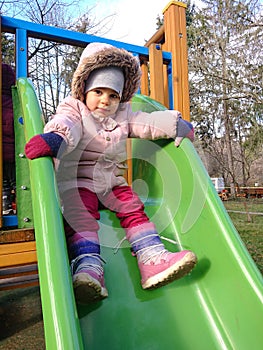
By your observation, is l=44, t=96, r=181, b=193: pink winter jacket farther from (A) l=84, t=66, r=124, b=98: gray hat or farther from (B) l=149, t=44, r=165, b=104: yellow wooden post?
(B) l=149, t=44, r=165, b=104: yellow wooden post

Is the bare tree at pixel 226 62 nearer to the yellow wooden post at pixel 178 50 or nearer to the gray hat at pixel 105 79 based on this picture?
the yellow wooden post at pixel 178 50

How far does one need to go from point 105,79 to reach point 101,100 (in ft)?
0.32

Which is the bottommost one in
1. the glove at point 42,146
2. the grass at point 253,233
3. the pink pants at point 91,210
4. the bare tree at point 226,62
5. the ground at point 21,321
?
the ground at point 21,321

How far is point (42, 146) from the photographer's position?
48.4 inches

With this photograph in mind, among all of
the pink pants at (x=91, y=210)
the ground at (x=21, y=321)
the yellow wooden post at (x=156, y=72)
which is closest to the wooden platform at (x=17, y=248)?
the pink pants at (x=91, y=210)

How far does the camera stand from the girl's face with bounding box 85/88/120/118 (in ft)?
5.43

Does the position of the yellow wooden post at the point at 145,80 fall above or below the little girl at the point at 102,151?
above

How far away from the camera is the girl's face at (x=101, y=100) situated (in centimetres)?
166

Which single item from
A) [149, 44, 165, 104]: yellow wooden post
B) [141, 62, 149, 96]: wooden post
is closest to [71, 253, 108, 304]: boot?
[149, 44, 165, 104]: yellow wooden post

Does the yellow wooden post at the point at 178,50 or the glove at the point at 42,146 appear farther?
the yellow wooden post at the point at 178,50

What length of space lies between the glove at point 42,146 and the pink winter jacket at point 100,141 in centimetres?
20

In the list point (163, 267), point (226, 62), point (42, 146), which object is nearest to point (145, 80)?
point (42, 146)

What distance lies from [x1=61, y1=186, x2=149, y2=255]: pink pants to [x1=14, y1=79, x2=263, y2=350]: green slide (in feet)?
0.26

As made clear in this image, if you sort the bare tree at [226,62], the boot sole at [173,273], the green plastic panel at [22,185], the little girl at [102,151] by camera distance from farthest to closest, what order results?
the bare tree at [226,62]
the green plastic panel at [22,185]
the little girl at [102,151]
the boot sole at [173,273]
